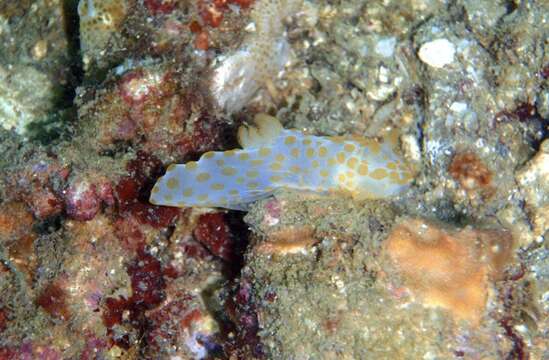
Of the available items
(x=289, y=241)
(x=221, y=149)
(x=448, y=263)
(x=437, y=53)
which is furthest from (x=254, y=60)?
(x=448, y=263)

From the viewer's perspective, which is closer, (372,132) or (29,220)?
(29,220)

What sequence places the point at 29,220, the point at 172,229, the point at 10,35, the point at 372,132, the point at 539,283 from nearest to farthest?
the point at 539,283 → the point at 29,220 → the point at 172,229 → the point at 372,132 → the point at 10,35

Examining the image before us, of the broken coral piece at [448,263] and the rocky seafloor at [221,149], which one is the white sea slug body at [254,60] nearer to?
the rocky seafloor at [221,149]

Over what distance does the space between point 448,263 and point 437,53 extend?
2.16 metres

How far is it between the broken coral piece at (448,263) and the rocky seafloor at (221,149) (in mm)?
131

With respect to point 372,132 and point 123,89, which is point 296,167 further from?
point 123,89

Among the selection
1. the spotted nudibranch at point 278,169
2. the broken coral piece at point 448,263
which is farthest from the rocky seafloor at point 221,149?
the spotted nudibranch at point 278,169

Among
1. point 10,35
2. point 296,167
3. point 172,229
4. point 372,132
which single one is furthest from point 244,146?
point 10,35

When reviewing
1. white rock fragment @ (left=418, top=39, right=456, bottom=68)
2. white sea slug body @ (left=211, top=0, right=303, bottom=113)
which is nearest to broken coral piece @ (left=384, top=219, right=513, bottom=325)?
white rock fragment @ (left=418, top=39, right=456, bottom=68)

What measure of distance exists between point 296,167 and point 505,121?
191cm

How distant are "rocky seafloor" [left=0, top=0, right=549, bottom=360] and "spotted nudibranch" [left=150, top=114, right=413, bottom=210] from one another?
0.28m

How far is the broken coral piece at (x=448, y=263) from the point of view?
115 inches

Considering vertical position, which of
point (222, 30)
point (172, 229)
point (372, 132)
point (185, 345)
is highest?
point (222, 30)

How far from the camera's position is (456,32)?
14.2 ft
